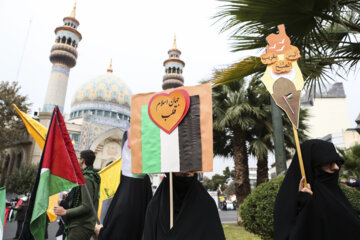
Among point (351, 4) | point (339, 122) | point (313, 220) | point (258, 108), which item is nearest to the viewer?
point (313, 220)

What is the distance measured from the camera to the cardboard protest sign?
7.02 ft

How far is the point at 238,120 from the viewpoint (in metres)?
8.98

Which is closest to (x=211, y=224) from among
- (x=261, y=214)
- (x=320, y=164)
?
(x=320, y=164)

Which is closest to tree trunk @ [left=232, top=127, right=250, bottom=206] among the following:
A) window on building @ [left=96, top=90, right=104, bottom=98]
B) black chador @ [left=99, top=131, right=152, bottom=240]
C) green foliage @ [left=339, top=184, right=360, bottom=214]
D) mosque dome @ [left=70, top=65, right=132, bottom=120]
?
green foliage @ [left=339, top=184, right=360, bottom=214]

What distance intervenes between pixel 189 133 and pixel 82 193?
158 centimetres

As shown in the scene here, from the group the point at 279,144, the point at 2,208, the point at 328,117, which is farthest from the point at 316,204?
the point at 328,117

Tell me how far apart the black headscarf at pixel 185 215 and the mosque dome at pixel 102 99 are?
107 feet

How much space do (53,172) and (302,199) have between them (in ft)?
7.02

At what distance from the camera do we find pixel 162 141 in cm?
219

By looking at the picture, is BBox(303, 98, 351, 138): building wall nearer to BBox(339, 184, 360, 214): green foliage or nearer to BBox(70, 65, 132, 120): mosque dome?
BBox(70, 65, 132, 120): mosque dome

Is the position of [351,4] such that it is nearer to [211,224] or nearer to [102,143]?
[211,224]

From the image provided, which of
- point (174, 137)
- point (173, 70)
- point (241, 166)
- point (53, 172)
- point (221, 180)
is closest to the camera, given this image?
point (174, 137)

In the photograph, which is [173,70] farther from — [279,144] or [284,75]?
[284,75]

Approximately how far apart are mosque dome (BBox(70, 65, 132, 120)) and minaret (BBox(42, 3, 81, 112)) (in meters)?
3.51
